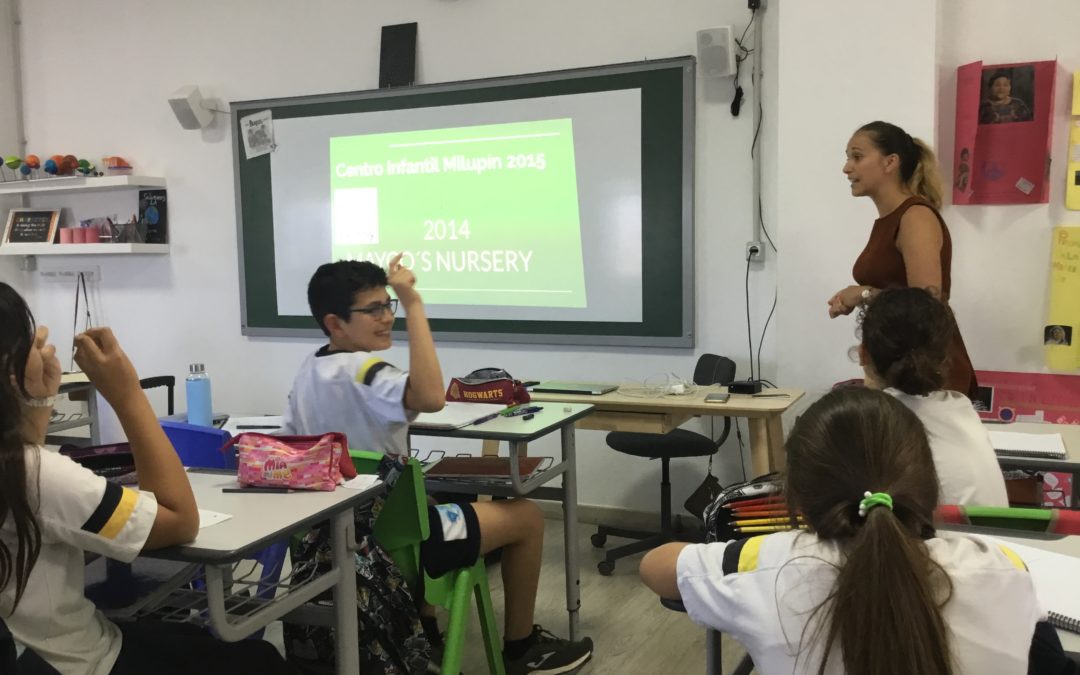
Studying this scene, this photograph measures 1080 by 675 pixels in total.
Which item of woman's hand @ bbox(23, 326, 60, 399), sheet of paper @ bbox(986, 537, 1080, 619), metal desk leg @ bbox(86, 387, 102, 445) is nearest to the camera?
sheet of paper @ bbox(986, 537, 1080, 619)

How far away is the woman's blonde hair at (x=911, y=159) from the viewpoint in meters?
2.72

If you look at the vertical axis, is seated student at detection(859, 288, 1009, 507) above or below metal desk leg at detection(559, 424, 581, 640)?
above

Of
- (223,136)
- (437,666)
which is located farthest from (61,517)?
(223,136)

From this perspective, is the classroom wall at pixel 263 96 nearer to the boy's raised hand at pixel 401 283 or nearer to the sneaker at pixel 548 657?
the sneaker at pixel 548 657

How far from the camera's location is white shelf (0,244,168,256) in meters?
4.86

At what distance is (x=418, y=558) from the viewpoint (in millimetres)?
1991

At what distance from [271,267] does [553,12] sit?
2.04m

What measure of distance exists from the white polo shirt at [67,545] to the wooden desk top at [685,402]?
190 cm

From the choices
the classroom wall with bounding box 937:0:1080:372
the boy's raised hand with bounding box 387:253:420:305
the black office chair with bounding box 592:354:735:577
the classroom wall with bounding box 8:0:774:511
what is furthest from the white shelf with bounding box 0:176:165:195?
the classroom wall with bounding box 937:0:1080:372

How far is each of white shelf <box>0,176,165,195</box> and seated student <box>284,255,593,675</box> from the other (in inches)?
124

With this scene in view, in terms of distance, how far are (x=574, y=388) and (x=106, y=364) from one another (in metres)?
2.06

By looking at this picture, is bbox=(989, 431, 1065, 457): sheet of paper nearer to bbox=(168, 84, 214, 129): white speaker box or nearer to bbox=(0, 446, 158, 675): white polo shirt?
bbox=(0, 446, 158, 675): white polo shirt

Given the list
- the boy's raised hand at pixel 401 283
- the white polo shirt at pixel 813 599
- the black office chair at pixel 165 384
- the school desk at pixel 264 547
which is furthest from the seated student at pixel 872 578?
the black office chair at pixel 165 384

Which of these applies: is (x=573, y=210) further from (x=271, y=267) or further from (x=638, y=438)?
(x=271, y=267)
